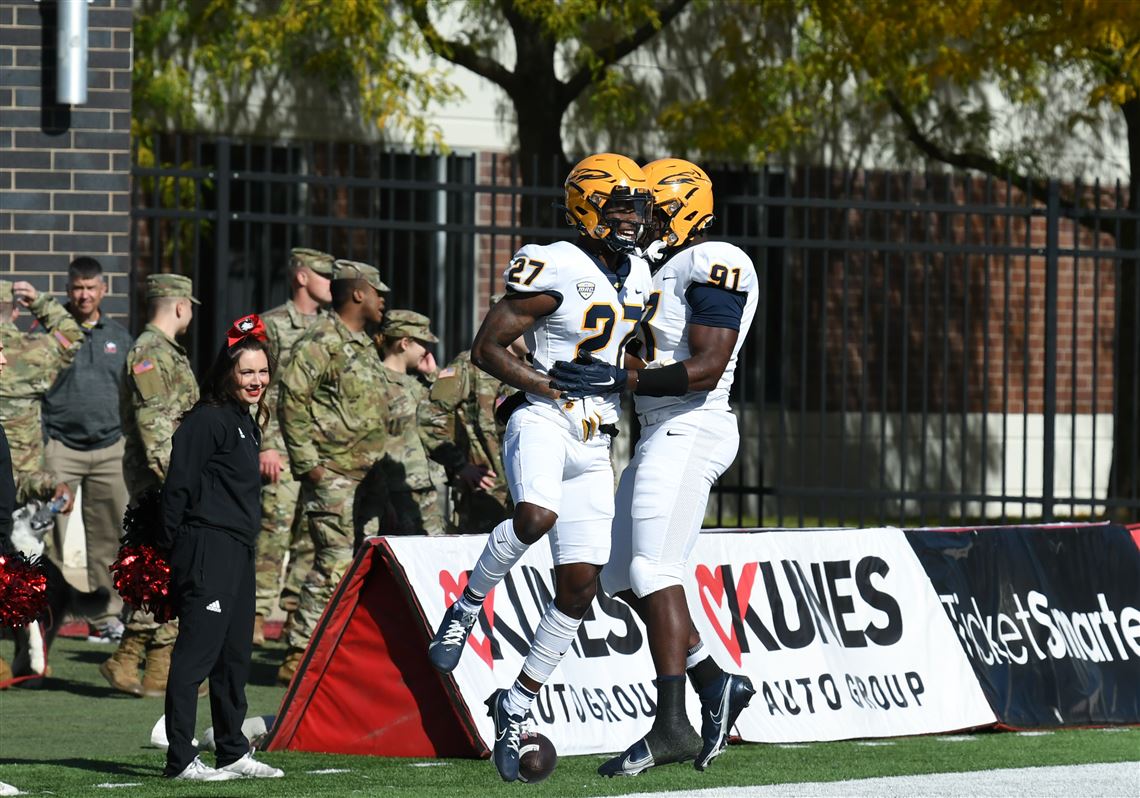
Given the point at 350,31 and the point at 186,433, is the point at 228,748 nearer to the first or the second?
the point at 186,433

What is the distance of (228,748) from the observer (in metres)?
8.04

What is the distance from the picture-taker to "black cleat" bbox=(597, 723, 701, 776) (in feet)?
22.0

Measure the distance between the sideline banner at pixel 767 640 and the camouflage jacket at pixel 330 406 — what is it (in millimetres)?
2012

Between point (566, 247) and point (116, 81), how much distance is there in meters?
6.85

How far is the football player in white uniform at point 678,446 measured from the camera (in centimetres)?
677

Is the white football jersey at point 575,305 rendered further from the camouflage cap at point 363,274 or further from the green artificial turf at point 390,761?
the camouflage cap at point 363,274

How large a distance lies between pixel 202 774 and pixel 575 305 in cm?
259

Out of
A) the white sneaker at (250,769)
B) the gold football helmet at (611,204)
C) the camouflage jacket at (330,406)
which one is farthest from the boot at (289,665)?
the gold football helmet at (611,204)

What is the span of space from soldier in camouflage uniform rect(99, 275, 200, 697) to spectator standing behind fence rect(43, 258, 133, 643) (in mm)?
1153

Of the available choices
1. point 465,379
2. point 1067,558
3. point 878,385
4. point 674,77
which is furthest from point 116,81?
point 878,385

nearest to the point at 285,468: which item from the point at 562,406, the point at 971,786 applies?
the point at 971,786

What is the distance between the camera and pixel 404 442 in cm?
1111

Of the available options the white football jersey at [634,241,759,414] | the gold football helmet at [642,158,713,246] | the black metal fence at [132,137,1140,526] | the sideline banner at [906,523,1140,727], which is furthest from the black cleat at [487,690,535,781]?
the black metal fence at [132,137,1140,526]

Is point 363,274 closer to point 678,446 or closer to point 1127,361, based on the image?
point 678,446
